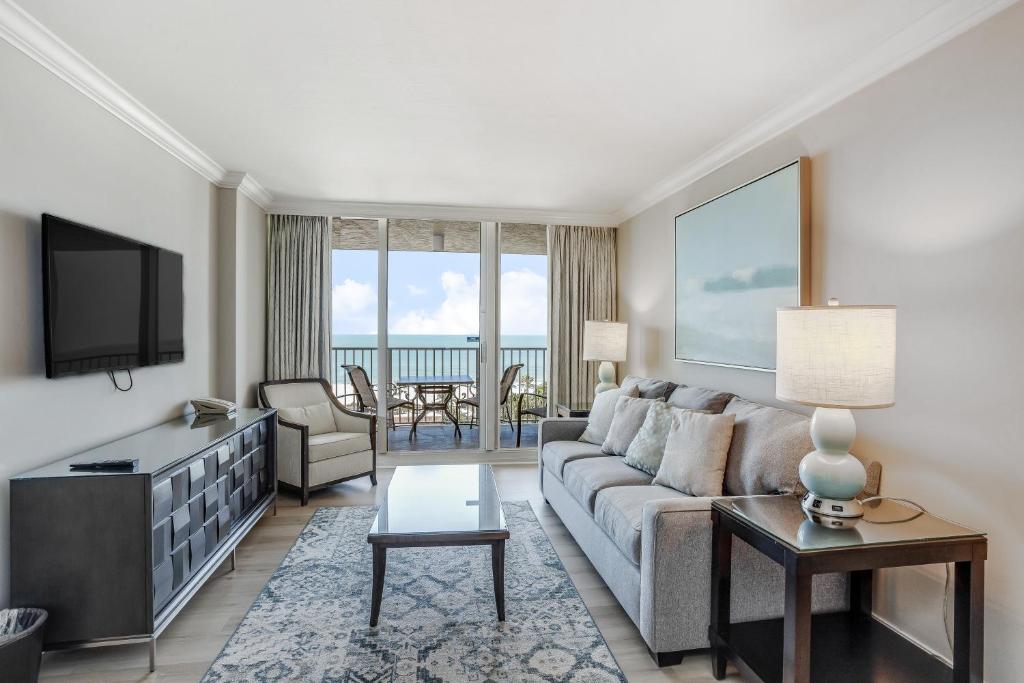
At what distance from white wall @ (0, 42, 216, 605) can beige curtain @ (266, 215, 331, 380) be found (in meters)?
1.63

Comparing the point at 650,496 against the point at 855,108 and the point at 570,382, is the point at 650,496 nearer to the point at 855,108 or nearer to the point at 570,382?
the point at 855,108

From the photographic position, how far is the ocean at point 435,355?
5660mm

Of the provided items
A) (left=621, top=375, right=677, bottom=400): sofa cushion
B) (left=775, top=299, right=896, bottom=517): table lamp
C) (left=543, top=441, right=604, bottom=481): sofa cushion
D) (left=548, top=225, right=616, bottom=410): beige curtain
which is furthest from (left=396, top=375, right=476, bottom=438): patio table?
(left=775, top=299, right=896, bottom=517): table lamp

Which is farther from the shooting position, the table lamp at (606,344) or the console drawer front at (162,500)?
the table lamp at (606,344)

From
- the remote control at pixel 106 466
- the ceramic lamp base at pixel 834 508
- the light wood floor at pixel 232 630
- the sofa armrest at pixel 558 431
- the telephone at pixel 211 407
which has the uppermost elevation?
the telephone at pixel 211 407

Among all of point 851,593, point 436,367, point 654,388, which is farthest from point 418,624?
point 436,367

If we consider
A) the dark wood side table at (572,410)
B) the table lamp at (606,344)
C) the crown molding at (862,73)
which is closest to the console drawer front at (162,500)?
the dark wood side table at (572,410)

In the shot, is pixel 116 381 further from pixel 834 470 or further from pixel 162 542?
pixel 834 470

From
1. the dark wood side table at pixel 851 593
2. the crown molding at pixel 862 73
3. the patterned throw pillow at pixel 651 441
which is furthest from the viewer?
the patterned throw pillow at pixel 651 441

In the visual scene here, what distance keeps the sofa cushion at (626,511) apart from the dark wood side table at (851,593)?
36cm

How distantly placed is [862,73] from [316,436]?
4432 mm

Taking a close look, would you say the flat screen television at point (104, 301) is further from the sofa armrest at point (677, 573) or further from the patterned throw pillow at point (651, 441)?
the patterned throw pillow at point (651, 441)

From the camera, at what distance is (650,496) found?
2.70 meters

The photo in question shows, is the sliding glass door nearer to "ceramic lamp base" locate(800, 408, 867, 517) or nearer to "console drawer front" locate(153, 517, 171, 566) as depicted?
"console drawer front" locate(153, 517, 171, 566)
